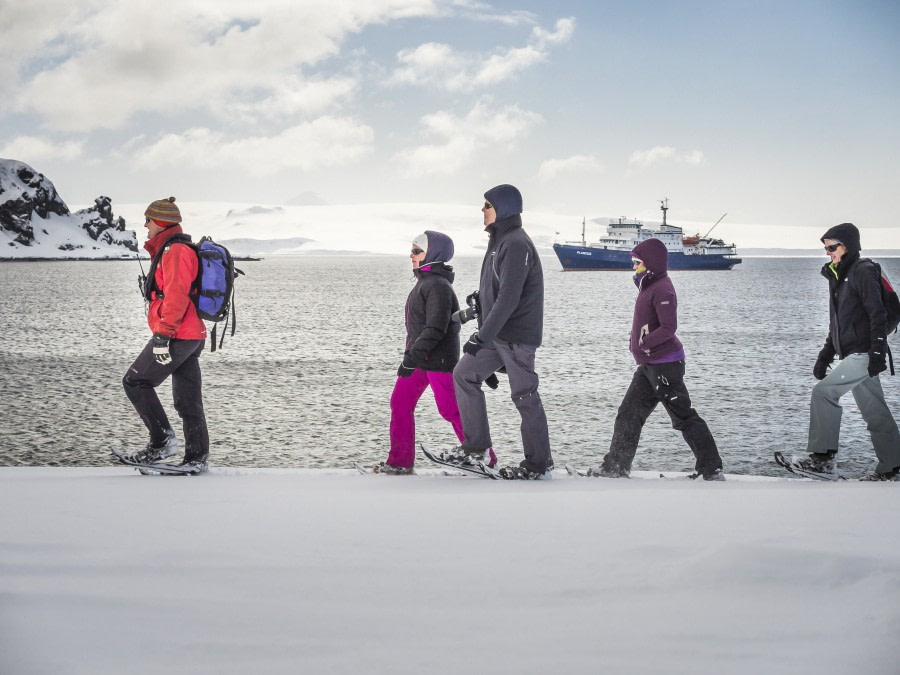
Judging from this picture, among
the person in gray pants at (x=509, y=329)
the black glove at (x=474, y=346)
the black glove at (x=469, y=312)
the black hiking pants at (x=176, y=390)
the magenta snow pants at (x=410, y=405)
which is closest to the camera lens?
the person in gray pants at (x=509, y=329)

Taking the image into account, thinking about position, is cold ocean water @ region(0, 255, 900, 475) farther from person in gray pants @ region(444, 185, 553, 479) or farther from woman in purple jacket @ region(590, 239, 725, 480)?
person in gray pants @ region(444, 185, 553, 479)

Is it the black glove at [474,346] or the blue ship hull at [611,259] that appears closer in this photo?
the black glove at [474,346]

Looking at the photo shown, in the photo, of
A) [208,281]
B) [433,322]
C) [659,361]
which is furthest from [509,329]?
[208,281]

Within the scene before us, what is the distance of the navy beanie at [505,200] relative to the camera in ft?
16.5

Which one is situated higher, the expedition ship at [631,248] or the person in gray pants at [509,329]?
the expedition ship at [631,248]

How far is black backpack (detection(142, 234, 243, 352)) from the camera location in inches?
207

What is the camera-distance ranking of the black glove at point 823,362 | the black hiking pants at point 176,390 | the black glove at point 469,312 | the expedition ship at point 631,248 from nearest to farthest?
the black glove at point 469,312 < the black hiking pants at point 176,390 < the black glove at point 823,362 < the expedition ship at point 631,248

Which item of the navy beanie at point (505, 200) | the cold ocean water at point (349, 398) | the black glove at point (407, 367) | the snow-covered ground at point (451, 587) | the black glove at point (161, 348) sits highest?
the navy beanie at point (505, 200)

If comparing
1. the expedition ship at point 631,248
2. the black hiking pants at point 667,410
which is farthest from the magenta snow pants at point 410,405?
the expedition ship at point 631,248

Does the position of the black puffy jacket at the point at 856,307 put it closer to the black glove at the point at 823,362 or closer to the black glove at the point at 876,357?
the black glove at the point at 876,357

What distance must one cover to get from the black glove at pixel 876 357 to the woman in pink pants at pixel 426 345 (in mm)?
2801

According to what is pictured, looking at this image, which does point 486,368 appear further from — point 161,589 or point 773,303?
point 773,303

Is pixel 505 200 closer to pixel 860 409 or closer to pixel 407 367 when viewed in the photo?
pixel 407 367

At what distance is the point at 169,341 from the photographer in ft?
17.0
